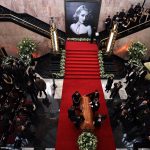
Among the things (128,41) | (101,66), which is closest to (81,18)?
(128,41)

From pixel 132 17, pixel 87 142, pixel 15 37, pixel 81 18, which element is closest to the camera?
pixel 87 142

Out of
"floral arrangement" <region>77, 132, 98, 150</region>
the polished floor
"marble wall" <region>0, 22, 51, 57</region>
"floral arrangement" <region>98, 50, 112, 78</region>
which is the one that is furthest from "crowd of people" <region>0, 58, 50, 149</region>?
"floral arrangement" <region>98, 50, 112, 78</region>

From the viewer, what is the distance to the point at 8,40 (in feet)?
52.6

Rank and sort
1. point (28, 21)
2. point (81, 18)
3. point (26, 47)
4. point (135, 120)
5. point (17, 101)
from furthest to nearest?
point (81, 18)
point (28, 21)
point (26, 47)
point (17, 101)
point (135, 120)

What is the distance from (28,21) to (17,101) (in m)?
6.32

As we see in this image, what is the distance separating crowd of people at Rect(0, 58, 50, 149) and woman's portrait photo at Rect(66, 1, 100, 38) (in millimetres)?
5399

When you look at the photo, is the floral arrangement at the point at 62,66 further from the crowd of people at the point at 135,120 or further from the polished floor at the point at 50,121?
the crowd of people at the point at 135,120

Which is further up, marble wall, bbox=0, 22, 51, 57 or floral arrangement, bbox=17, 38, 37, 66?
marble wall, bbox=0, 22, 51, 57

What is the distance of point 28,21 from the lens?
15883 millimetres

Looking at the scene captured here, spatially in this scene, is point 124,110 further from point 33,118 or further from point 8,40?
point 8,40

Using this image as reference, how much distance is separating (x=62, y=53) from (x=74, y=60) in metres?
0.96

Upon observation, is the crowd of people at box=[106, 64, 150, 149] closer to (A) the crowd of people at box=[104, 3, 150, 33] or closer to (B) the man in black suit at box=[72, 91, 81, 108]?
(B) the man in black suit at box=[72, 91, 81, 108]

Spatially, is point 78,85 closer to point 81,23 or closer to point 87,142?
point 87,142

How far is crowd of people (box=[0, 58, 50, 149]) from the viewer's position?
10443mm
